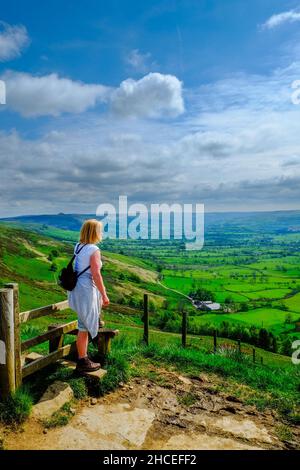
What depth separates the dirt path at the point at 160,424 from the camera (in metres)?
5.61

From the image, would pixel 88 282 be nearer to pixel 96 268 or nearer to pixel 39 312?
pixel 96 268

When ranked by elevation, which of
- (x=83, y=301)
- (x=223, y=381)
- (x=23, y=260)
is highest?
(x=83, y=301)

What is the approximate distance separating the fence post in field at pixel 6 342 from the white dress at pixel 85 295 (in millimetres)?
1312

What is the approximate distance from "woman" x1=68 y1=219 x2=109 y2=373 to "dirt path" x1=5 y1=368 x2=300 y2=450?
1.13 meters

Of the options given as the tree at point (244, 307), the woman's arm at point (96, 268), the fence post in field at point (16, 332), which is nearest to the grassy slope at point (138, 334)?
the woman's arm at point (96, 268)

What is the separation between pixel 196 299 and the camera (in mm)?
136750

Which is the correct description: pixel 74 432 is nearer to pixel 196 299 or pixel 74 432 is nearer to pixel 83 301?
pixel 83 301

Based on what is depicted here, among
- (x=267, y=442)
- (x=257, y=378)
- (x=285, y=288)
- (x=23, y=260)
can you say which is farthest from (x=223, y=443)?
(x=285, y=288)

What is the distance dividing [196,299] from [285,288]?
39268 mm

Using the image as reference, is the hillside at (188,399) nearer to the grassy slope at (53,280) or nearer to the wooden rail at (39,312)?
the wooden rail at (39,312)

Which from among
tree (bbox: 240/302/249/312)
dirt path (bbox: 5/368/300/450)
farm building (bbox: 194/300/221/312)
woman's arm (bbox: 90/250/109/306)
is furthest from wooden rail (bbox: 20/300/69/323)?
farm building (bbox: 194/300/221/312)

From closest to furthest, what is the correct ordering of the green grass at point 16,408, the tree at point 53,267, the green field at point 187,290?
the green grass at point 16,408
the green field at point 187,290
the tree at point 53,267

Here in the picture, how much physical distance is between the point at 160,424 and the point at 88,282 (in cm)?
283
